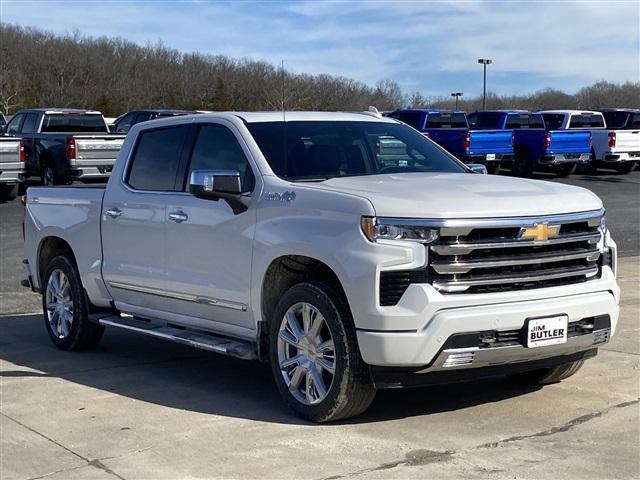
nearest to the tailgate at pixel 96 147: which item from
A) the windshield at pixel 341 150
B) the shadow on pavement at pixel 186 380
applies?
the shadow on pavement at pixel 186 380

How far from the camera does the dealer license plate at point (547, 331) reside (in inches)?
231

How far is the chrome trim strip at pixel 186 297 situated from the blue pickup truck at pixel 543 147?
22213mm

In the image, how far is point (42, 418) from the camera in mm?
6547

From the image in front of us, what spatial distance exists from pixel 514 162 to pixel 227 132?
2351 centimetres

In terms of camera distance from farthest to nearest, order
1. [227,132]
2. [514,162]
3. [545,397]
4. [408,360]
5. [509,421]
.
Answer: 1. [514,162]
2. [227,132]
3. [545,397]
4. [509,421]
5. [408,360]

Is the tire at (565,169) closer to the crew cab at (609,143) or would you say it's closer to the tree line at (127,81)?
the crew cab at (609,143)

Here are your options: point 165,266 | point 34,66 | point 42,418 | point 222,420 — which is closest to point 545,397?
point 222,420

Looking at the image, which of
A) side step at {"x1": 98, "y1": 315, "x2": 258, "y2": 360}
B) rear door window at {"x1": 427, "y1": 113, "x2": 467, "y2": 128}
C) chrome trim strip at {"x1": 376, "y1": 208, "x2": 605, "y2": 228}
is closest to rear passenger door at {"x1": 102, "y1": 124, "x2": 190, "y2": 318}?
side step at {"x1": 98, "y1": 315, "x2": 258, "y2": 360}

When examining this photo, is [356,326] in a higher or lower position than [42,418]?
higher

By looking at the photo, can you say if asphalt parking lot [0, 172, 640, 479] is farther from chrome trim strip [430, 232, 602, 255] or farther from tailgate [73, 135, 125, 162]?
tailgate [73, 135, 125, 162]

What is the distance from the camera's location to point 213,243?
6.93 m

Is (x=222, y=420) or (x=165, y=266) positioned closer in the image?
(x=222, y=420)

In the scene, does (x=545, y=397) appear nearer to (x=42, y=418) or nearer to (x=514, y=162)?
(x=42, y=418)

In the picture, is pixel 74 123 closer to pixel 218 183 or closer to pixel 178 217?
pixel 178 217
